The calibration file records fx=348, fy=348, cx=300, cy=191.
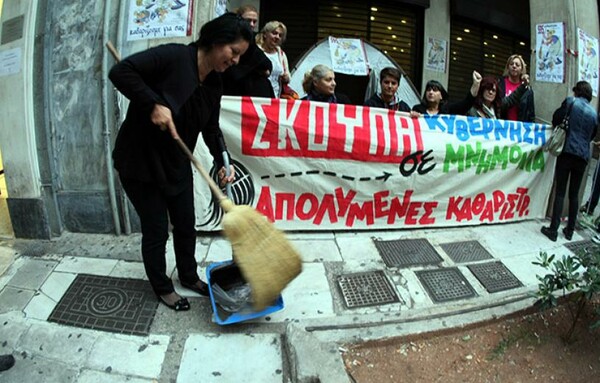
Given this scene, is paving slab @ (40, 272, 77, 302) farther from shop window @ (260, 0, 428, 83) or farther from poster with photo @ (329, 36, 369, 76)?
shop window @ (260, 0, 428, 83)

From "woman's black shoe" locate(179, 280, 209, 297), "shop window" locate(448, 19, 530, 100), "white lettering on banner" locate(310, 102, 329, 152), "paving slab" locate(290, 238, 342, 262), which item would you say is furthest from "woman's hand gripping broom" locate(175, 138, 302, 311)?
"shop window" locate(448, 19, 530, 100)

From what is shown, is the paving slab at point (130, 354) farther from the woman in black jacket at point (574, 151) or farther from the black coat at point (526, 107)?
the black coat at point (526, 107)

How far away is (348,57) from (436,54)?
9.99 feet

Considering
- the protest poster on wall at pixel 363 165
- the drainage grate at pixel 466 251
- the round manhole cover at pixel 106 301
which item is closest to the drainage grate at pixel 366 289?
the protest poster on wall at pixel 363 165

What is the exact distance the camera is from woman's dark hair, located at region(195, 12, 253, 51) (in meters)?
2.07

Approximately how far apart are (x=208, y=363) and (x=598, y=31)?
7053 millimetres

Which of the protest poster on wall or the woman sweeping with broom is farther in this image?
the protest poster on wall

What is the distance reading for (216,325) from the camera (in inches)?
103

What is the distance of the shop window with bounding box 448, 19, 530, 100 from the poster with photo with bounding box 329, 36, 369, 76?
3572 millimetres

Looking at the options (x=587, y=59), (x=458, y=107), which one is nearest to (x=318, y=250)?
(x=458, y=107)

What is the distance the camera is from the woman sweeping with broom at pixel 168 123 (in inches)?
80.0

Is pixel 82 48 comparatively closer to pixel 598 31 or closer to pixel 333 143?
pixel 333 143

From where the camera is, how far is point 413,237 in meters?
4.15

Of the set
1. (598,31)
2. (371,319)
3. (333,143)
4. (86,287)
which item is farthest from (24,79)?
(598,31)
